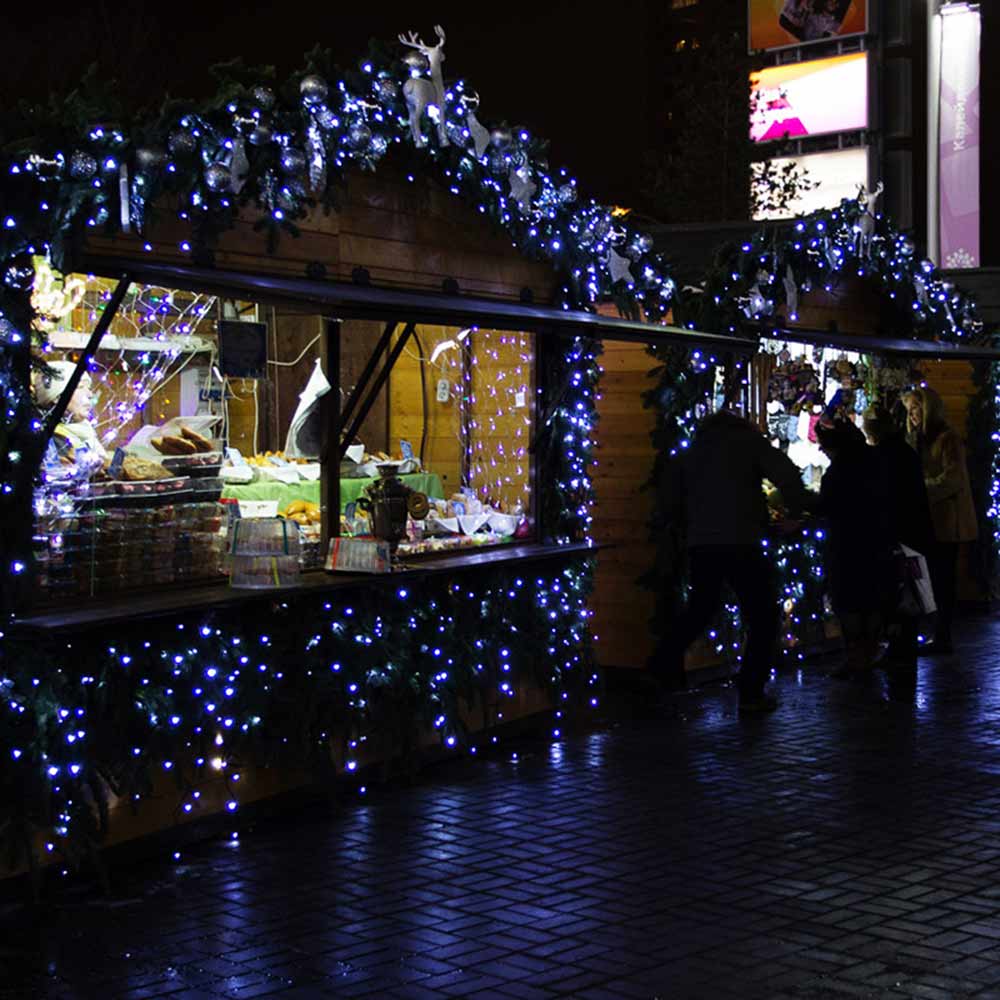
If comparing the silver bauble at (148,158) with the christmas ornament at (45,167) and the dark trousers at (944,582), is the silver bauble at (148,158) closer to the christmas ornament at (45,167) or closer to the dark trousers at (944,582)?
the christmas ornament at (45,167)

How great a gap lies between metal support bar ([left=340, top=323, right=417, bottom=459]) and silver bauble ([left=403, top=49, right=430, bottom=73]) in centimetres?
136

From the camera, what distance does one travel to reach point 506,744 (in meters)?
9.79

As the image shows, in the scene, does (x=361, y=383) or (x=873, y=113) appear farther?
(x=873, y=113)

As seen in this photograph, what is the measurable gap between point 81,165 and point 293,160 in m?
1.44

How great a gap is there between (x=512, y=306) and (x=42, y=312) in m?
3.07

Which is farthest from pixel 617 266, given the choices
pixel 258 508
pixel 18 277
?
pixel 18 277

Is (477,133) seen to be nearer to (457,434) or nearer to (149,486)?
(457,434)

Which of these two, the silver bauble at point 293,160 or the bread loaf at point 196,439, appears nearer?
the silver bauble at point 293,160

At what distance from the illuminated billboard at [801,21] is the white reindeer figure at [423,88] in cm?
3290

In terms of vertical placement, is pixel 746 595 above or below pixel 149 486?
below

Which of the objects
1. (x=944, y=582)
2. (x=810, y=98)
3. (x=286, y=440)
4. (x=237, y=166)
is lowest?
(x=944, y=582)

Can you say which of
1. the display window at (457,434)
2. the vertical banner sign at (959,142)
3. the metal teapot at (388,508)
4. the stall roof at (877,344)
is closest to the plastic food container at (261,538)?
the metal teapot at (388,508)

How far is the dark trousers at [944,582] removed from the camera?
13297 mm

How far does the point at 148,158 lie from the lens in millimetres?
7137
